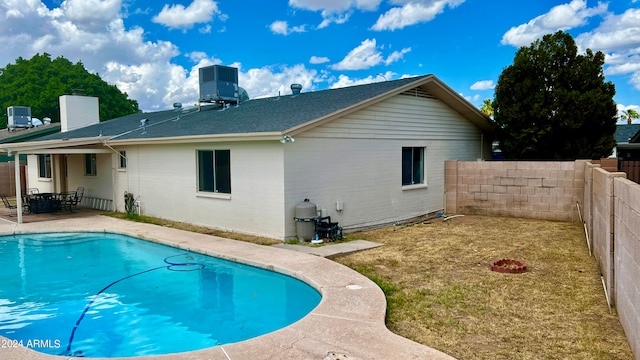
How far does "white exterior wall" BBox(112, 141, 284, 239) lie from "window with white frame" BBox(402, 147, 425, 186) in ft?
15.9

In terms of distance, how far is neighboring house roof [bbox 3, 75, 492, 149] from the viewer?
1080 centimetres

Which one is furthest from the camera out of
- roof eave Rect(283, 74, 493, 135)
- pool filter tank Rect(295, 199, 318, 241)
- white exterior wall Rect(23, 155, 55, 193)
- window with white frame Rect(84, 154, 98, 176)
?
white exterior wall Rect(23, 155, 55, 193)

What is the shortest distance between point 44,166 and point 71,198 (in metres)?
4.61

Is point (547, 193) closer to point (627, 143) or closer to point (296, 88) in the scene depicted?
point (296, 88)

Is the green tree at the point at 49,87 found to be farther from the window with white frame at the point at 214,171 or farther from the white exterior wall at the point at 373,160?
the white exterior wall at the point at 373,160

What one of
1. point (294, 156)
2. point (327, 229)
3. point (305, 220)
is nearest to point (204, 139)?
point (294, 156)

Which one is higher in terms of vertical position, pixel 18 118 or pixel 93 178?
pixel 18 118

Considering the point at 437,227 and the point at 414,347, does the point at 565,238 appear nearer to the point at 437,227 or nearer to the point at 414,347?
the point at 437,227

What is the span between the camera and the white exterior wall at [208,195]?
10.7m

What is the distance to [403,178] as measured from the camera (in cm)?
1377

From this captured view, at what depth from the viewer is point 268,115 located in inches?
493

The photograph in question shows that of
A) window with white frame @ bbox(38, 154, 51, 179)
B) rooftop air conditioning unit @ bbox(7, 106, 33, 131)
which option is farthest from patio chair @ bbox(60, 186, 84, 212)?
rooftop air conditioning unit @ bbox(7, 106, 33, 131)

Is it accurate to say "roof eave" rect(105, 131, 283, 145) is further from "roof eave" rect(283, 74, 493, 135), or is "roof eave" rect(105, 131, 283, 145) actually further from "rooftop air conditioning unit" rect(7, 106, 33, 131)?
"rooftop air conditioning unit" rect(7, 106, 33, 131)

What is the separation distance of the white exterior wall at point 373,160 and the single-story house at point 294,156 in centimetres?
3
